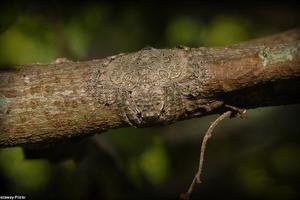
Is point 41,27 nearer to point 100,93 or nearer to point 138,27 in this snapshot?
point 138,27

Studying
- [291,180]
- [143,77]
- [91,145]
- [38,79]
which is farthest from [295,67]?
[291,180]

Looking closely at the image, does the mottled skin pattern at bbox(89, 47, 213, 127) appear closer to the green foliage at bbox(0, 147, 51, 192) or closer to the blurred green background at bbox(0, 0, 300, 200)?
the blurred green background at bbox(0, 0, 300, 200)

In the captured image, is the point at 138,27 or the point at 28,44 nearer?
the point at 28,44

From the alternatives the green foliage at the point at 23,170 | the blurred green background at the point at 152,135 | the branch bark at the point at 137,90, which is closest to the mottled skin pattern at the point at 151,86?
the branch bark at the point at 137,90

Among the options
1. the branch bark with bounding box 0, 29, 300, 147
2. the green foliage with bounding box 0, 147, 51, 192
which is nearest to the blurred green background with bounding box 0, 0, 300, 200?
the green foliage with bounding box 0, 147, 51, 192

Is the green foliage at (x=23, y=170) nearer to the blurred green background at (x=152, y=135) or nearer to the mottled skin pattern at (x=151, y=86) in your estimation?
the blurred green background at (x=152, y=135)

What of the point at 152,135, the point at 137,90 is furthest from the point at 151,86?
the point at 152,135
